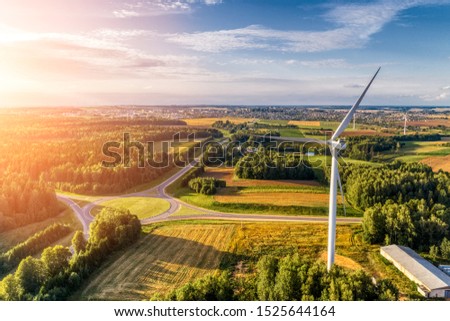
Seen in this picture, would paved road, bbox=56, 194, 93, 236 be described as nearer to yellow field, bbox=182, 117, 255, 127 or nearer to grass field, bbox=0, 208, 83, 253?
grass field, bbox=0, 208, 83, 253

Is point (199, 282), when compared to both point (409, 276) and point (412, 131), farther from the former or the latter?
point (412, 131)

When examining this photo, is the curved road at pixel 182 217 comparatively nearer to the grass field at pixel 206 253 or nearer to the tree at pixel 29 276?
the grass field at pixel 206 253

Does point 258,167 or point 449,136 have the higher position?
point 449,136

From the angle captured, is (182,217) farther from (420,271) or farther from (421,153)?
(421,153)

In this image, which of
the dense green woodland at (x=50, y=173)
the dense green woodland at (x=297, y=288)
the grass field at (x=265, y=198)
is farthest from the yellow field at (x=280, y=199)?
the dense green woodland at (x=297, y=288)

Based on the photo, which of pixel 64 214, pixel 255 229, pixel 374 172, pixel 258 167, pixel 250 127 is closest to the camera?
pixel 255 229

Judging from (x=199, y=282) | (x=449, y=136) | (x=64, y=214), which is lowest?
(x=64, y=214)

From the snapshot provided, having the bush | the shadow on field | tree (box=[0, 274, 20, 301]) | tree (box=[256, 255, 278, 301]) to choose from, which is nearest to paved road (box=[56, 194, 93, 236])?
the shadow on field

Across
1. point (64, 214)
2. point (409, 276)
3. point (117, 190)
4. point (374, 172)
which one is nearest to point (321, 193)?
point (374, 172)
